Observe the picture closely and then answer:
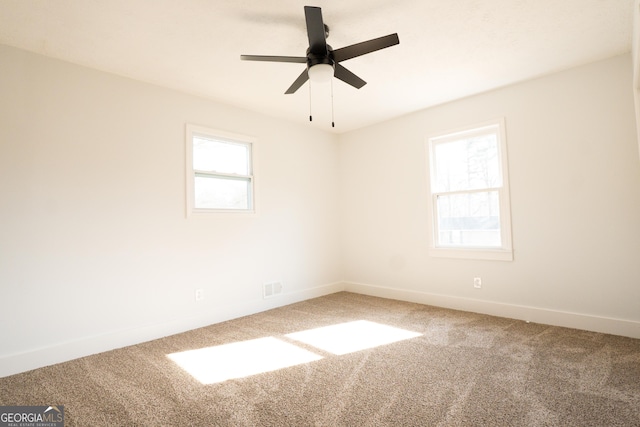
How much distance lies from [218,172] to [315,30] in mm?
2328

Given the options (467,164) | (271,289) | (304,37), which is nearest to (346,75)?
(304,37)

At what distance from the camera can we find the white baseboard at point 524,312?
3025 mm

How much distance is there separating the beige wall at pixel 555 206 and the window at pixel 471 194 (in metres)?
0.11

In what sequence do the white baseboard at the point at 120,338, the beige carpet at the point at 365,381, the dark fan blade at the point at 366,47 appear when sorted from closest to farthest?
1. the beige carpet at the point at 365,381
2. the dark fan blade at the point at 366,47
3. the white baseboard at the point at 120,338

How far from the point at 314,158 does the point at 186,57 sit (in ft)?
8.35

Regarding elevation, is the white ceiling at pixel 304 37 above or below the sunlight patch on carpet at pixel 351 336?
above

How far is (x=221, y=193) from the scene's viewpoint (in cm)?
402

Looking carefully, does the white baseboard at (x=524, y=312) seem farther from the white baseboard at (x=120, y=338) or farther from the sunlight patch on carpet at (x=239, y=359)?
the sunlight patch on carpet at (x=239, y=359)

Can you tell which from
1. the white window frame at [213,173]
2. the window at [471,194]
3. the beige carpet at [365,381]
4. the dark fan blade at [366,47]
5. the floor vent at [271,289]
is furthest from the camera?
the floor vent at [271,289]

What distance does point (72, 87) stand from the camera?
2951 mm

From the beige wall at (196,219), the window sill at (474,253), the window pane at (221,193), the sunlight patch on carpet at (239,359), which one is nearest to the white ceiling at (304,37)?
the beige wall at (196,219)

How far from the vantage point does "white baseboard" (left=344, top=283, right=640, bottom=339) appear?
9.93ft

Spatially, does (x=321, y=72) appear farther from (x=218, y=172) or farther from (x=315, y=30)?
(x=218, y=172)

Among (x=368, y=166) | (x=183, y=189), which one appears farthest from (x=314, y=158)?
(x=183, y=189)
